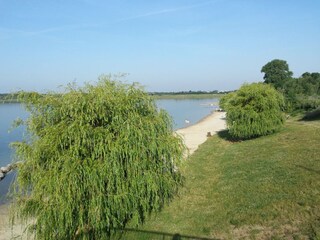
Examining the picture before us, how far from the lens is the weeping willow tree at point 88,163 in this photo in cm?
922

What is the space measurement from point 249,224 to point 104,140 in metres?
5.41

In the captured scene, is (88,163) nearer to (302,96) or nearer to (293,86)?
(302,96)

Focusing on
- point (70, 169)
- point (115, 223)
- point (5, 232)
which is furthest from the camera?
point (5, 232)

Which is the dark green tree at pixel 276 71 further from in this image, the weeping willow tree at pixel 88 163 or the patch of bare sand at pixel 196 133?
the weeping willow tree at pixel 88 163

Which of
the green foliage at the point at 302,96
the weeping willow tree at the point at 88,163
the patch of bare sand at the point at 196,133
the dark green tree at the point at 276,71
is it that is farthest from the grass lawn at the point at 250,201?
the dark green tree at the point at 276,71

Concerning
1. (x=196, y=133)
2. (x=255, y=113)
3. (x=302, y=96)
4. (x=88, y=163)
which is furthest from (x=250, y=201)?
(x=302, y=96)

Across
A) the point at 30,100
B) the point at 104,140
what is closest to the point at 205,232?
the point at 104,140

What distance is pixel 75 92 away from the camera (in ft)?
33.7

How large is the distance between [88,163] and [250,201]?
6.56m

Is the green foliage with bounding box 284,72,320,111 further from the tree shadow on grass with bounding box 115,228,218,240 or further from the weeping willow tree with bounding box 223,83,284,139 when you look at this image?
the tree shadow on grass with bounding box 115,228,218,240

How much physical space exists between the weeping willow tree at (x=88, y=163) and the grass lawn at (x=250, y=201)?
1.67 metres

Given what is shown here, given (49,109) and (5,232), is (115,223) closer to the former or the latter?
(49,109)

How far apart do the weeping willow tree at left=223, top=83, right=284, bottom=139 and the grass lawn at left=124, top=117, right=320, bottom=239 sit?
7.03 metres

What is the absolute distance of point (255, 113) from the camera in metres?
27.5
